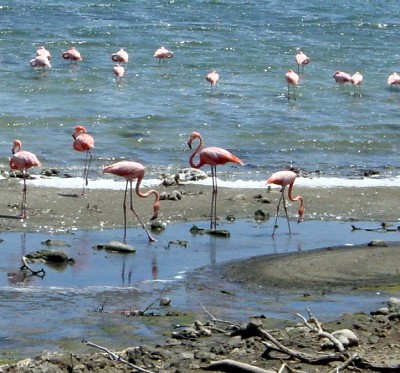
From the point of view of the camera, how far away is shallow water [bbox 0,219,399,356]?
8922mm

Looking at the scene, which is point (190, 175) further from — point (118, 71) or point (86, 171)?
point (118, 71)

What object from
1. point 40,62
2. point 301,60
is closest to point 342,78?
point 301,60

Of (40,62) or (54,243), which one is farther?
(40,62)

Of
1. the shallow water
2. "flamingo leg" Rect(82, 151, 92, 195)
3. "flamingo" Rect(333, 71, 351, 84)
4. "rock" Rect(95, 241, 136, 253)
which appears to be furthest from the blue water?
"rock" Rect(95, 241, 136, 253)

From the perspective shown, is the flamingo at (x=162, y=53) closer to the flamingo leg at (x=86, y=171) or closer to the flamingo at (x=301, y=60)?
the flamingo at (x=301, y=60)

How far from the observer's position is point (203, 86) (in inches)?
947

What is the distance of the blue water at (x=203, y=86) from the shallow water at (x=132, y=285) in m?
3.66

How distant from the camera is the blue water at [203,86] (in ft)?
61.2

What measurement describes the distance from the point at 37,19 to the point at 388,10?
1207cm

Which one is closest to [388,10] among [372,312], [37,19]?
[37,19]

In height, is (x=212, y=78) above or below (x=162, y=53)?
below

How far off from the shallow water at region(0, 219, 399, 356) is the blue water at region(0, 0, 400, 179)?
3.66 metres

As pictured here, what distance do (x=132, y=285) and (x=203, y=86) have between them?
45.3ft

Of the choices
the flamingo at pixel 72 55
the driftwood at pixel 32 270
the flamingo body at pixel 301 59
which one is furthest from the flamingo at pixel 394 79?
the driftwood at pixel 32 270
